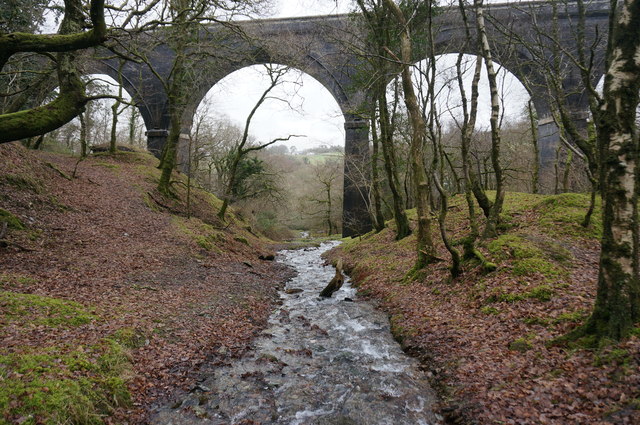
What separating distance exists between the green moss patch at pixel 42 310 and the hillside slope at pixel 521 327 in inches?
211

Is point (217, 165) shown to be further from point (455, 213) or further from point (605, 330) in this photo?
point (605, 330)

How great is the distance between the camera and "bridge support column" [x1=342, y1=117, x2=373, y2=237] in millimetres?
23062

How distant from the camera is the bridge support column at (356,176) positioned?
23.1 m

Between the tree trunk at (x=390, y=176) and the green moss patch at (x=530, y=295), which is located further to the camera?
the tree trunk at (x=390, y=176)

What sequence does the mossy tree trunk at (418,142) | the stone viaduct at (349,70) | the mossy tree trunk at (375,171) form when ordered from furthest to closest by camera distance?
the stone viaduct at (349,70)
the mossy tree trunk at (375,171)
the mossy tree trunk at (418,142)

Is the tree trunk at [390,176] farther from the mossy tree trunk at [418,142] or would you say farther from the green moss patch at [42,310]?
the green moss patch at [42,310]

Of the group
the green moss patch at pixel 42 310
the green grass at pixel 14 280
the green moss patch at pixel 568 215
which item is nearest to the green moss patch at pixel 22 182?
the green grass at pixel 14 280

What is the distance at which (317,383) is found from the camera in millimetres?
5074

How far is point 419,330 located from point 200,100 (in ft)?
84.6

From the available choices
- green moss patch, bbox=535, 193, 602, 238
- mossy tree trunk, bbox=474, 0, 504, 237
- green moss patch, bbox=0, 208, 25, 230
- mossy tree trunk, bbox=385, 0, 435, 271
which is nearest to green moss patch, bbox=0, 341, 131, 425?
green moss patch, bbox=0, 208, 25, 230

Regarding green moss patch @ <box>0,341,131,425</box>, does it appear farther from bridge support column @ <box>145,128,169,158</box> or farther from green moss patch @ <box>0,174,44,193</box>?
bridge support column @ <box>145,128,169,158</box>

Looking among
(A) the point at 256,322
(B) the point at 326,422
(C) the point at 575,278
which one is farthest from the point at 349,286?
Result: (B) the point at 326,422

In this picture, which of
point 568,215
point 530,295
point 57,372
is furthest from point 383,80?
point 57,372

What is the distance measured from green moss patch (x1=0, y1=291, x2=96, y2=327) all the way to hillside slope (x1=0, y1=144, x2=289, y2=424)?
0.01 m
